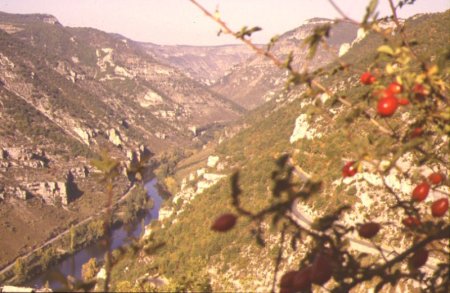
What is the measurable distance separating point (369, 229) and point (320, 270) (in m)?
0.90

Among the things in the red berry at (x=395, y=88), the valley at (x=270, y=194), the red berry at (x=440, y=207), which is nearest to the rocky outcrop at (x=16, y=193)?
the valley at (x=270, y=194)

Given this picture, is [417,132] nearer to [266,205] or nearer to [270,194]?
[266,205]

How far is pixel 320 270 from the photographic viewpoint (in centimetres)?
371

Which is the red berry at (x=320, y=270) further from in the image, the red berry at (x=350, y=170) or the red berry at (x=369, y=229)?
the red berry at (x=350, y=170)

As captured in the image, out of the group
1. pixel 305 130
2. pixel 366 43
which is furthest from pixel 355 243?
pixel 366 43

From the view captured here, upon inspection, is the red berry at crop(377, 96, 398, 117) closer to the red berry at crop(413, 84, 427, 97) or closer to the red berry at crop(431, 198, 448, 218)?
the red berry at crop(413, 84, 427, 97)

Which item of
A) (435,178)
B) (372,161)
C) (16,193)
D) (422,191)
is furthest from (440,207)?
(16,193)

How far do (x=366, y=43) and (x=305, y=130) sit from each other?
98821 millimetres

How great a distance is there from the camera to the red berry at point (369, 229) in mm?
4273

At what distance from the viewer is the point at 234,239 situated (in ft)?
196

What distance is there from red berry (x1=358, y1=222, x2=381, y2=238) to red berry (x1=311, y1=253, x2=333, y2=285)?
2.36ft

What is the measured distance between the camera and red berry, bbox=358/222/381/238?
4.27 meters

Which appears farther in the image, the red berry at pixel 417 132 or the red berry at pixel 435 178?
the red berry at pixel 417 132

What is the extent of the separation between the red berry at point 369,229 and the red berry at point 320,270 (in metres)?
0.72
